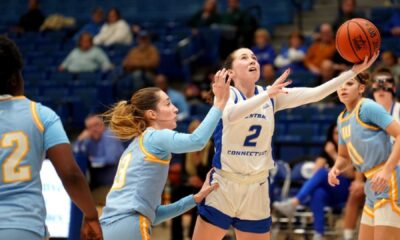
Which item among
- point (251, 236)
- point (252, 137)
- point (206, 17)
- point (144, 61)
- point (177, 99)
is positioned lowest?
point (177, 99)

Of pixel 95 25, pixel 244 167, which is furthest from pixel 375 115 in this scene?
pixel 95 25

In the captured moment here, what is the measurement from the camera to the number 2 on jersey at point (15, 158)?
3.65 m

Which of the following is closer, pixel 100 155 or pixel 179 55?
pixel 100 155

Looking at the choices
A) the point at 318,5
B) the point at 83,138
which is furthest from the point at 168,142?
the point at 318,5

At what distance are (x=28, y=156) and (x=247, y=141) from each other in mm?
1915

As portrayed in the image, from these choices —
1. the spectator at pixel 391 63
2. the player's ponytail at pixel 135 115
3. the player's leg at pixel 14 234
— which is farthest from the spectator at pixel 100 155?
the player's leg at pixel 14 234

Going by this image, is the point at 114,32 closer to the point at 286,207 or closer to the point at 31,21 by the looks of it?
the point at 31,21

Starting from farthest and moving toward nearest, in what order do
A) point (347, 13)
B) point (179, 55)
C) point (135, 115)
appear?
point (179, 55), point (347, 13), point (135, 115)

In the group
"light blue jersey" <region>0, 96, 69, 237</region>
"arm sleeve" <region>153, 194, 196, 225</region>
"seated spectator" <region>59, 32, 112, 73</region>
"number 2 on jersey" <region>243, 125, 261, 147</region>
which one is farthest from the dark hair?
"seated spectator" <region>59, 32, 112, 73</region>

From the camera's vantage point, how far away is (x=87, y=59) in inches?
544

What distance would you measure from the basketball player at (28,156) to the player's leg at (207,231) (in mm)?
1743

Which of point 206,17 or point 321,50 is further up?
point 206,17

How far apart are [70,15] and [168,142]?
12838 mm

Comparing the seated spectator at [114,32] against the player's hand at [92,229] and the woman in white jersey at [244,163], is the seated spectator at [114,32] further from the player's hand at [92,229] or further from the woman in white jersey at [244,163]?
the player's hand at [92,229]
